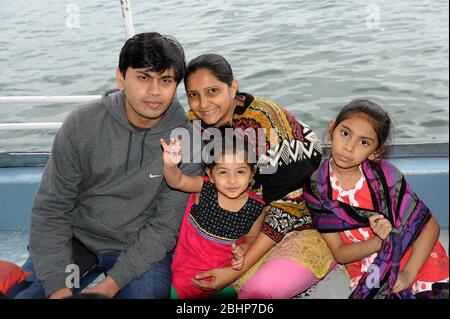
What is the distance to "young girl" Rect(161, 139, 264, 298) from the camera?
2.02 metres

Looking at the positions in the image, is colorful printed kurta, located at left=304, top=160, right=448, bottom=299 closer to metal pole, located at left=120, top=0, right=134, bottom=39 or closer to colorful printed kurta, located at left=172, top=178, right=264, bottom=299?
colorful printed kurta, located at left=172, top=178, right=264, bottom=299

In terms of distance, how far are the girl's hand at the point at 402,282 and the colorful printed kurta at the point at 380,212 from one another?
0.09ft

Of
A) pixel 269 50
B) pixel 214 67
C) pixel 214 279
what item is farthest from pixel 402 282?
pixel 269 50

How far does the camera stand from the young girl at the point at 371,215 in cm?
189

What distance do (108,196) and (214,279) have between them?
543 mm

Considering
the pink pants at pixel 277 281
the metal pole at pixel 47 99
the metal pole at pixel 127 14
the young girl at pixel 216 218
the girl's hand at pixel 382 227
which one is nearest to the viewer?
the girl's hand at pixel 382 227

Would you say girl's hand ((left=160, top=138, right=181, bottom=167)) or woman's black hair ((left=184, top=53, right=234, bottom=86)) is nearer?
girl's hand ((left=160, top=138, right=181, bottom=167))

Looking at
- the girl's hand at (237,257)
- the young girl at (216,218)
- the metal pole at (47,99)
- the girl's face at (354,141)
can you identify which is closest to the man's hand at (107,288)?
the young girl at (216,218)

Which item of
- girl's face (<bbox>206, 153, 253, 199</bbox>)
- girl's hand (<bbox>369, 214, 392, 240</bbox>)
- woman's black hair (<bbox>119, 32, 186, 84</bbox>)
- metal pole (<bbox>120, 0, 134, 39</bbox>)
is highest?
metal pole (<bbox>120, 0, 134, 39</bbox>)

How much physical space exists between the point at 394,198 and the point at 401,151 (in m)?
0.83

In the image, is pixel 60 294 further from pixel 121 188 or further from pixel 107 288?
pixel 121 188

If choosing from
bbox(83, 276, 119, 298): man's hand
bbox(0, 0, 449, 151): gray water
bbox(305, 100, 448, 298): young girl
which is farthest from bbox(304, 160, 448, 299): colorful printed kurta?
bbox(0, 0, 449, 151): gray water

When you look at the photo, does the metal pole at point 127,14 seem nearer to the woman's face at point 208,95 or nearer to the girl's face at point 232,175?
the woman's face at point 208,95

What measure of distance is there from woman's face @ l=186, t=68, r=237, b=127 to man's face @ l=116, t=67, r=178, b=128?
0.33 feet
